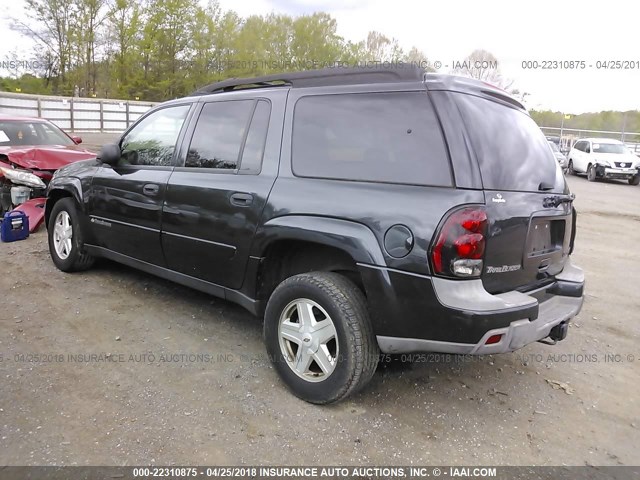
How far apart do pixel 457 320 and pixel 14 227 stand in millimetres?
6361

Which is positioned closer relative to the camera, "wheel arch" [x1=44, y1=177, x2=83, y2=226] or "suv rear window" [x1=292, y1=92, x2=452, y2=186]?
"suv rear window" [x1=292, y1=92, x2=452, y2=186]

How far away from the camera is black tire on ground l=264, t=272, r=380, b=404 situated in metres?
2.86

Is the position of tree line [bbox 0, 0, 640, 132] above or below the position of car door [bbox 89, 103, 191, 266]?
above

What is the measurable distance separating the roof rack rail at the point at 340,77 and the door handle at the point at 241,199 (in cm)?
81

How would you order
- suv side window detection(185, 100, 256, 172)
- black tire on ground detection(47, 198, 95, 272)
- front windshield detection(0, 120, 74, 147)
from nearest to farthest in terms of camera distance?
suv side window detection(185, 100, 256, 172)
black tire on ground detection(47, 198, 95, 272)
front windshield detection(0, 120, 74, 147)

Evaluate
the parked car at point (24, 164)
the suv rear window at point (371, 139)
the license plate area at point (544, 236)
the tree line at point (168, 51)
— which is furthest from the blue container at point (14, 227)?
the tree line at point (168, 51)

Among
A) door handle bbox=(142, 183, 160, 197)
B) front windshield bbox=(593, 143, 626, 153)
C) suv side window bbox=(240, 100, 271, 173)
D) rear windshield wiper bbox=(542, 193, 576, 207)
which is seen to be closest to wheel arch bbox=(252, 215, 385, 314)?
suv side window bbox=(240, 100, 271, 173)

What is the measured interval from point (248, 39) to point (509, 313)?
4612cm

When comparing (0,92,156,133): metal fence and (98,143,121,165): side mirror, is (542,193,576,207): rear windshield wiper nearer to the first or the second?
(98,143,121,165): side mirror

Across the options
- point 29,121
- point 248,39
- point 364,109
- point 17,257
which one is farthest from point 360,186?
point 248,39

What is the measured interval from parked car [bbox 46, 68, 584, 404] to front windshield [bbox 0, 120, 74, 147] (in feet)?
19.0

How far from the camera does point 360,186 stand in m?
2.92

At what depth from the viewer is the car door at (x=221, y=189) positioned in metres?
3.43

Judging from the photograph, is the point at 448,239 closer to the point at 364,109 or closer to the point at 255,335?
the point at 364,109
